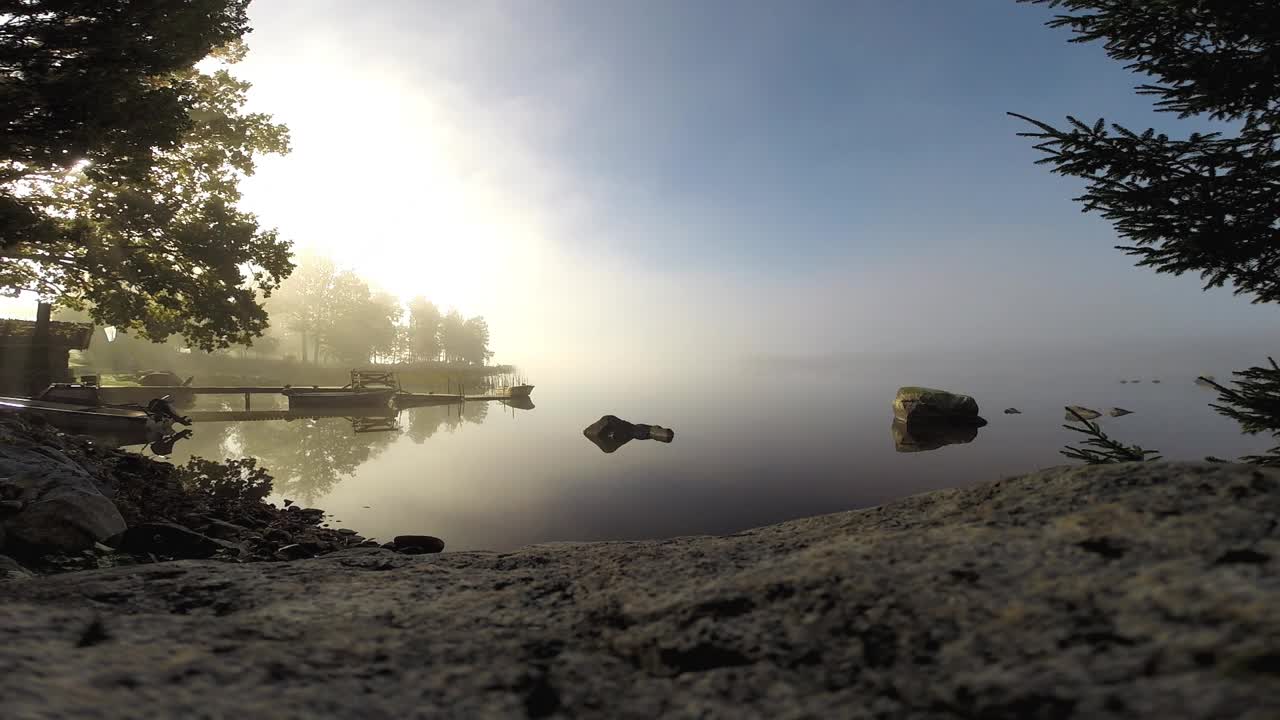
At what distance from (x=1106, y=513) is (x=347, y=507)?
16.2 m

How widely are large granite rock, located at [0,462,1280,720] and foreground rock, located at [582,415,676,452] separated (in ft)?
81.9

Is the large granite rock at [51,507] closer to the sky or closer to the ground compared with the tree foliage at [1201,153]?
closer to the ground

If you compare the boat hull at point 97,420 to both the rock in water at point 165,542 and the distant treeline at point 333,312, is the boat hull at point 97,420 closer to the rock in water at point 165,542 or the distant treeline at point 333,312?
the rock in water at point 165,542

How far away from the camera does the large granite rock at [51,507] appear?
213 inches

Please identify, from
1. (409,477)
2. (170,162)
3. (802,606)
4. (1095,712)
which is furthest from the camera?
(409,477)

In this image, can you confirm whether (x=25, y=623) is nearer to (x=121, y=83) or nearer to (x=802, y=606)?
(x=802, y=606)

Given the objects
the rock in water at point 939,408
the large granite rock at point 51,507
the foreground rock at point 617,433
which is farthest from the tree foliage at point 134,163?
the rock in water at point 939,408

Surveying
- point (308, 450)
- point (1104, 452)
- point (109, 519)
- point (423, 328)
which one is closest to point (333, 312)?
point (423, 328)

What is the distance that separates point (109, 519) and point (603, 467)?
58.0 feet

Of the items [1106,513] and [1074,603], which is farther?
[1106,513]

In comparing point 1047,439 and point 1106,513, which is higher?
point 1106,513

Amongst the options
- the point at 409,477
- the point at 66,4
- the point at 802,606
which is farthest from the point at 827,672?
the point at 409,477

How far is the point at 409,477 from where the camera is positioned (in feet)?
61.5

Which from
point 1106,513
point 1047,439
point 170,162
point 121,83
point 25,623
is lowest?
point 1047,439
